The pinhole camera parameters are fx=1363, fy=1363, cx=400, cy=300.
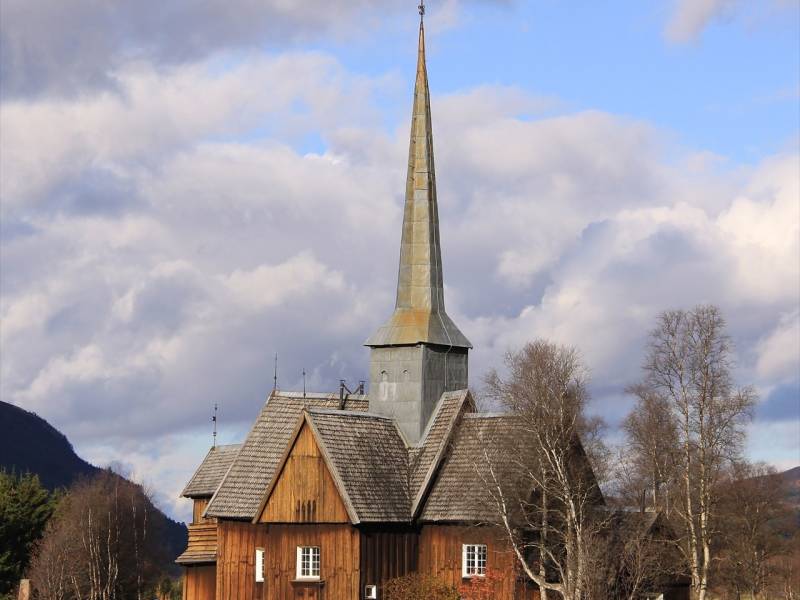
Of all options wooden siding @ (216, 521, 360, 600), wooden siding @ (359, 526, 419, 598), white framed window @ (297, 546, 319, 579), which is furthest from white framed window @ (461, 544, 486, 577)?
white framed window @ (297, 546, 319, 579)

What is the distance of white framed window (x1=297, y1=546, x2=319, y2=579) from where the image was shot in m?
45.5

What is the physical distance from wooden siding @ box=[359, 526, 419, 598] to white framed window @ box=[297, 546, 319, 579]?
1.74 m

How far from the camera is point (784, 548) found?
73.1 m

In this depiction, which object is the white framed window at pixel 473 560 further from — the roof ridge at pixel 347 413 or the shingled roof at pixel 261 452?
the shingled roof at pixel 261 452

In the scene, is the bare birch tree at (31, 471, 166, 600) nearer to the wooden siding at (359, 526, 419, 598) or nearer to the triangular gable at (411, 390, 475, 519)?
the wooden siding at (359, 526, 419, 598)

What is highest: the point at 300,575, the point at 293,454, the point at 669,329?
the point at 669,329

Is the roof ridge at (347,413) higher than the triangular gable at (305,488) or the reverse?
higher

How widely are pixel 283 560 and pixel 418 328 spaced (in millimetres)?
9914

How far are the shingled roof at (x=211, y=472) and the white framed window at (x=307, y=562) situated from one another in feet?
45.6

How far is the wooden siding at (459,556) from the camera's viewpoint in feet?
143

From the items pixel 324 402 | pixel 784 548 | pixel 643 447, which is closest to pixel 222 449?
pixel 324 402

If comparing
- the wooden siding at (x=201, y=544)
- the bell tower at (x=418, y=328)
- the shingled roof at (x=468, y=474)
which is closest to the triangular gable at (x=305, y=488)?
the shingled roof at (x=468, y=474)

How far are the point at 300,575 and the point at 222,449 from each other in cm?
1631

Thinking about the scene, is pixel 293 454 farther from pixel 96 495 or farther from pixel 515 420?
pixel 96 495
